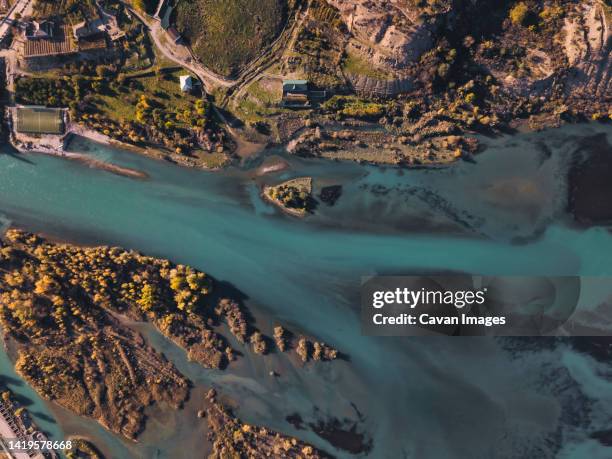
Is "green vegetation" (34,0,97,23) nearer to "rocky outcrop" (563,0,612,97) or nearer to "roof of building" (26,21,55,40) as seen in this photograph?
"roof of building" (26,21,55,40)

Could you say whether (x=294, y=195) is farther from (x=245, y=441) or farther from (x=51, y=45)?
(x=51, y=45)

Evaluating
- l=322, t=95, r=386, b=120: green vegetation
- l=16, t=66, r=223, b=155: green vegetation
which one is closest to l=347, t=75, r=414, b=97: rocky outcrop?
l=322, t=95, r=386, b=120: green vegetation

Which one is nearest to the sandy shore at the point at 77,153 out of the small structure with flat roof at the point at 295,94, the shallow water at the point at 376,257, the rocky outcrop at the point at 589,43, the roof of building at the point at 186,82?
the shallow water at the point at 376,257

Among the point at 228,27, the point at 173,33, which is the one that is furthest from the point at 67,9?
the point at 228,27

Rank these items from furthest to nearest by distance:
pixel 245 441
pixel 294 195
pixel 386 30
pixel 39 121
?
pixel 294 195
pixel 39 121
pixel 245 441
pixel 386 30

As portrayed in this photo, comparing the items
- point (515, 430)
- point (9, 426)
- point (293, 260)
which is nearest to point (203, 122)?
point (293, 260)
